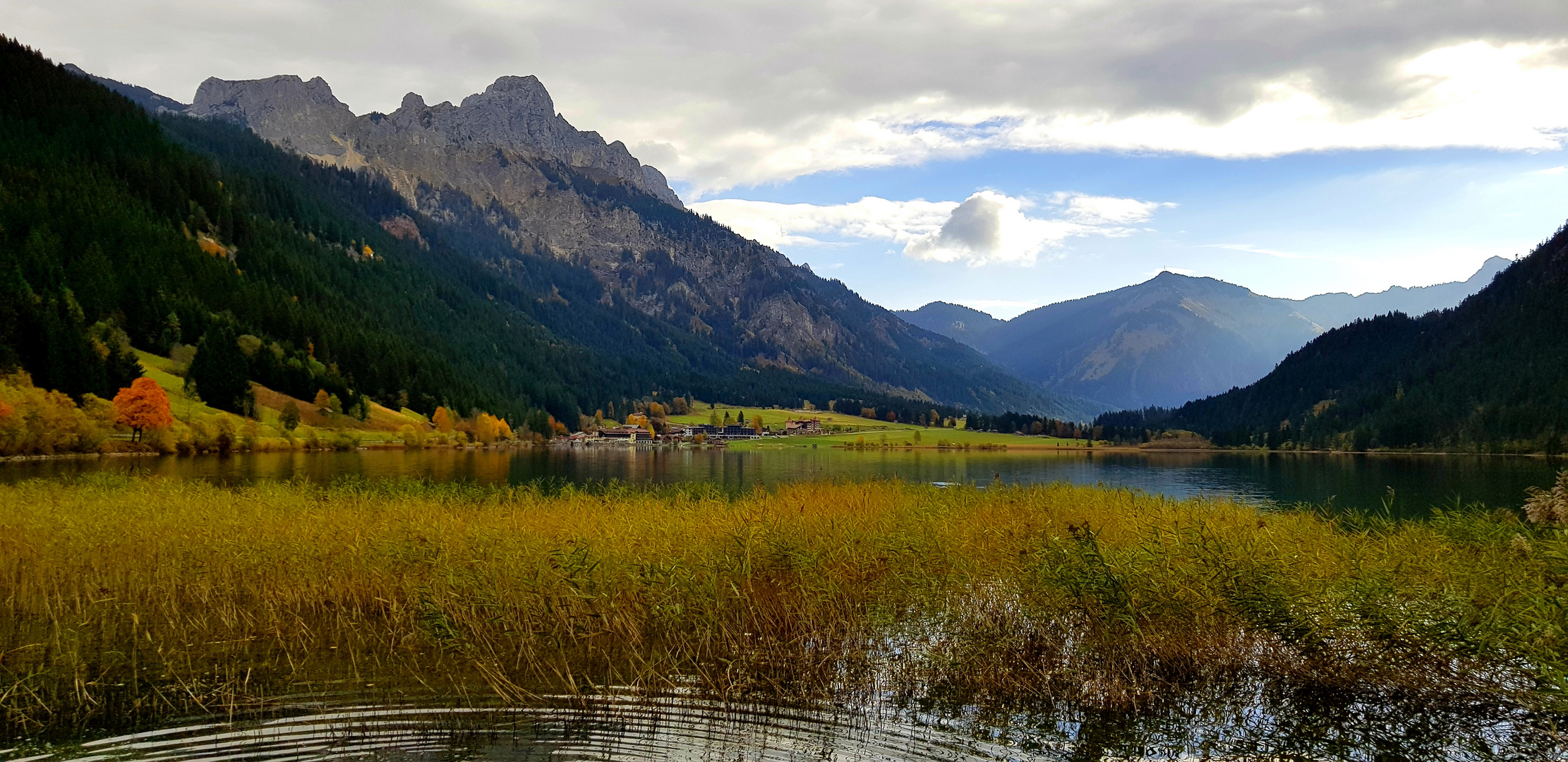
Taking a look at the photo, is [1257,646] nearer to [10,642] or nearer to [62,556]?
[10,642]

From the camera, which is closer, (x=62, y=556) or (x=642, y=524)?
(x=62, y=556)

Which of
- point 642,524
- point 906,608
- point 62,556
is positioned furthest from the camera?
point 642,524

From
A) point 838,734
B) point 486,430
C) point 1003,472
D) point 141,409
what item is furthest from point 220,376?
point 838,734

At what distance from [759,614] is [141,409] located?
115 m

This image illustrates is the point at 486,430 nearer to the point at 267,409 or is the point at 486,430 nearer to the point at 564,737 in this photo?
the point at 267,409

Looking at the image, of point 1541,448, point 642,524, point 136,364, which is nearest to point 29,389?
point 136,364

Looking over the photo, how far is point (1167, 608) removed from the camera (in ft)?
48.6

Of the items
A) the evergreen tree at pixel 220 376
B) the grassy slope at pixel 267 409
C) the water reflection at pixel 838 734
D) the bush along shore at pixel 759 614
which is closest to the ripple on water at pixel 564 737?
the water reflection at pixel 838 734

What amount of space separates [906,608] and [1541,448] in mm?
185847

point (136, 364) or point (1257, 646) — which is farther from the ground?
point (136, 364)

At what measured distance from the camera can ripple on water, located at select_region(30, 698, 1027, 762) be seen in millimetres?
11133

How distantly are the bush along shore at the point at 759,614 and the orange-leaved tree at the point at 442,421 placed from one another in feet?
513

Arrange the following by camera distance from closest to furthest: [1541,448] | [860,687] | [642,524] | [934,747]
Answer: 1. [934,747]
2. [860,687]
3. [642,524]
4. [1541,448]

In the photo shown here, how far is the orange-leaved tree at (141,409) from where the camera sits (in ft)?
325
